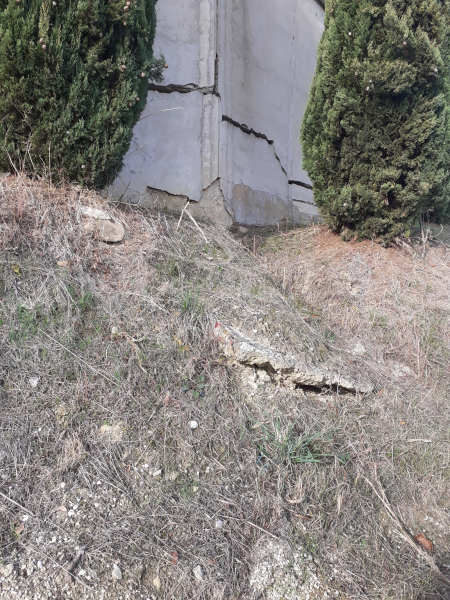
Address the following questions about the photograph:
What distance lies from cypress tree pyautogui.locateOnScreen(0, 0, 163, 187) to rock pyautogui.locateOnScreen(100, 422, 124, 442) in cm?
210

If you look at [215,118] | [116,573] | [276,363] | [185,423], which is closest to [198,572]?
[116,573]

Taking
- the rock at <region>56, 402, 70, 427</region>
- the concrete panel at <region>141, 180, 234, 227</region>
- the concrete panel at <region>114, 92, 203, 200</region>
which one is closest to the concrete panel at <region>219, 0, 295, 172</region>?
the concrete panel at <region>114, 92, 203, 200</region>

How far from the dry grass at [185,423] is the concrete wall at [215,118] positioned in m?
1.16

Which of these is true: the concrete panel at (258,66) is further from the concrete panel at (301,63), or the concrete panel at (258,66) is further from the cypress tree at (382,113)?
the cypress tree at (382,113)

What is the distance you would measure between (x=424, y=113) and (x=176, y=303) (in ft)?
10.2

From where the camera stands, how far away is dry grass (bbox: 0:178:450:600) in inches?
90.5

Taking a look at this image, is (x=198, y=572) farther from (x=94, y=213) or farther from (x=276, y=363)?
(x=94, y=213)

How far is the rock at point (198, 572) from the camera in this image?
7.33 feet

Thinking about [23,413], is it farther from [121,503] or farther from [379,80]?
[379,80]

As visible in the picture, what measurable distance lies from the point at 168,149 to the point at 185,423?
343 cm

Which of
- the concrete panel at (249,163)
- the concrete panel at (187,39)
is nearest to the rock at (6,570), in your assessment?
the concrete panel at (249,163)

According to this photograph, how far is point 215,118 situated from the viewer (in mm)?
5332

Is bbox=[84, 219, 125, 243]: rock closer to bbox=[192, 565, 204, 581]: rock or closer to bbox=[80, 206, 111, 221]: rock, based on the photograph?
bbox=[80, 206, 111, 221]: rock

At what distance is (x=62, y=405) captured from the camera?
2699mm
